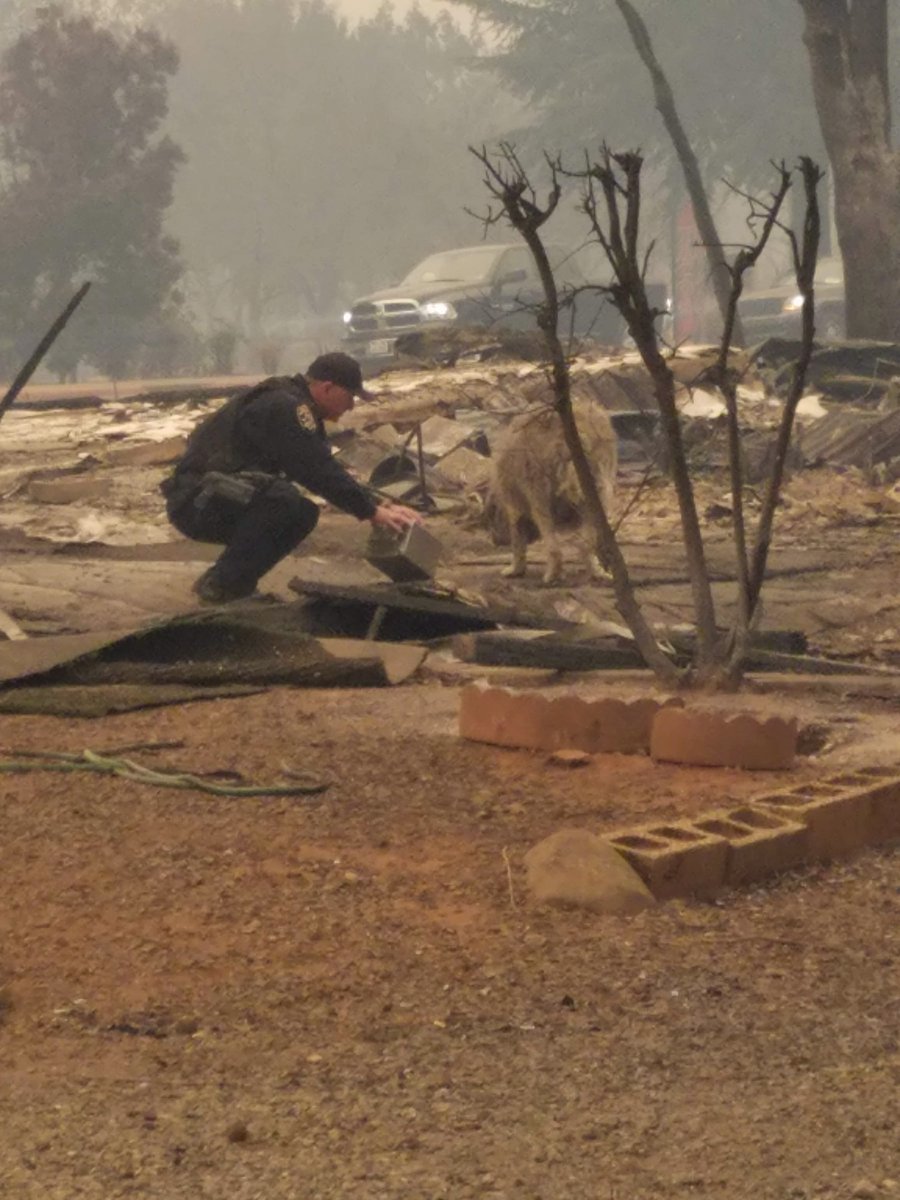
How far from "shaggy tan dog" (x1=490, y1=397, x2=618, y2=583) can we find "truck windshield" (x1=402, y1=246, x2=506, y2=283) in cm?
1727

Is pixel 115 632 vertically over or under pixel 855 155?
under

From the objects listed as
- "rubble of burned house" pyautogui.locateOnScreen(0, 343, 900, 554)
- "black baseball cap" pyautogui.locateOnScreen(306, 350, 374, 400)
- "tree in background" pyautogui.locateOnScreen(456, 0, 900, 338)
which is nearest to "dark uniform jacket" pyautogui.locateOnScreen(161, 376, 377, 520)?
"black baseball cap" pyautogui.locateOnScreen(306, 350, 374, 400)

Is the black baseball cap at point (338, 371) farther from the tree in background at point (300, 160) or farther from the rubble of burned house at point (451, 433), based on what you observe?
the tree in background at point (300, 160)

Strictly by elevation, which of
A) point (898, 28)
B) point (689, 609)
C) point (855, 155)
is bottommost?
point (689, 609)

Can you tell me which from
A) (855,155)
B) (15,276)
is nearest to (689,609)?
(855,155)

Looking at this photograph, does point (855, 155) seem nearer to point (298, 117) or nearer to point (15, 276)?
point (15, 276)

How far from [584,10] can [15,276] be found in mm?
18239

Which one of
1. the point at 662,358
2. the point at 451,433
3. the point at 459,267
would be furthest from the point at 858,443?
the point at 459,267

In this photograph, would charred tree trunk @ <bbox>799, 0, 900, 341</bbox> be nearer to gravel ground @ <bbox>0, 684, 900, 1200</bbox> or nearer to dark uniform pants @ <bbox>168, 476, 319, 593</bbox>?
dark uniform pants @ <bbox>168, 476, 319, 593</bbox>

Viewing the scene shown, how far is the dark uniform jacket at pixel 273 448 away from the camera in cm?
869

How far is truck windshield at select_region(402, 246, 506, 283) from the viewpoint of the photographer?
28.4 meters

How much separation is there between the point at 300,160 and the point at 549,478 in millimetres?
56700

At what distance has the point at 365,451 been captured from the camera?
52.9 ft

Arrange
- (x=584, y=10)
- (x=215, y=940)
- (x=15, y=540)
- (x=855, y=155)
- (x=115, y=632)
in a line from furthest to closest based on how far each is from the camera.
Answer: (x=584, y=10)
(x=855, y=155)
(x=15, y=540)
(x=115, y=632)
(x=215, y=940)
